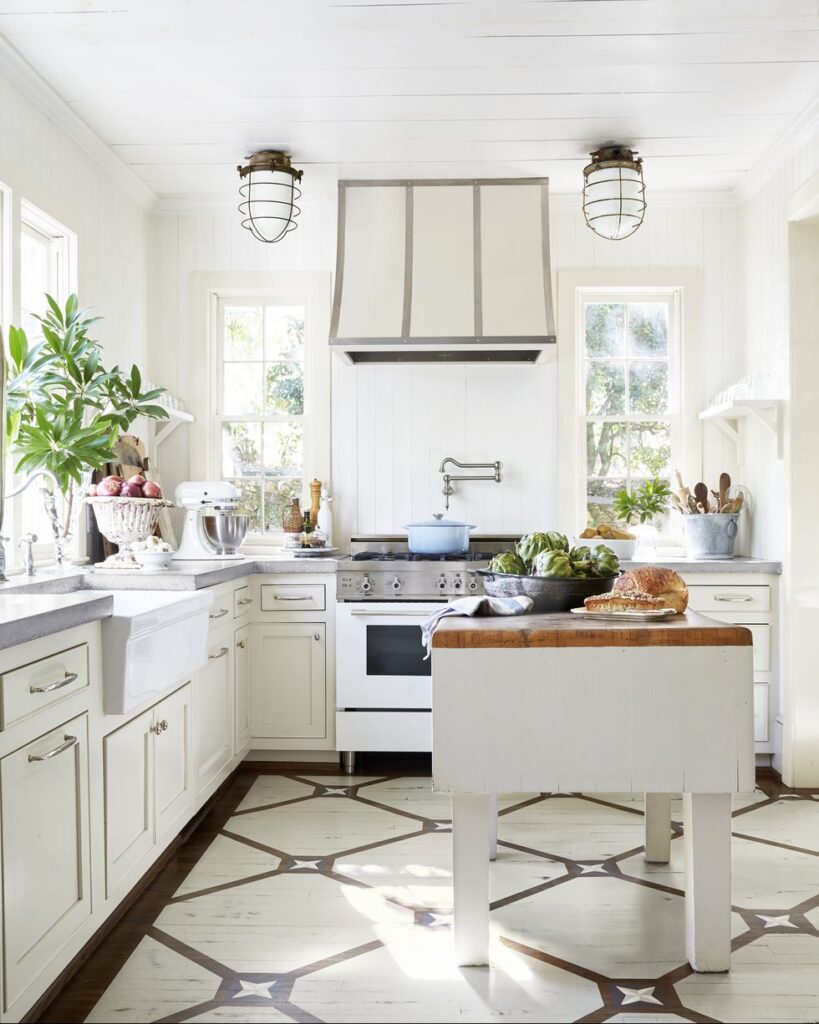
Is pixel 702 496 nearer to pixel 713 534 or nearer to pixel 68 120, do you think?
pixel 713 534

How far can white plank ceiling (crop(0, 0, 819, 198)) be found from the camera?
286cm

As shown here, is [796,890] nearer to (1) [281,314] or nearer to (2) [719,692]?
(2) [719,692]

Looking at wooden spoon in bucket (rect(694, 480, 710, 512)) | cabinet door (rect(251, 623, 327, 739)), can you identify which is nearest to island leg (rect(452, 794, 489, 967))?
cabinet door (rect(251, 623, 327, 739))

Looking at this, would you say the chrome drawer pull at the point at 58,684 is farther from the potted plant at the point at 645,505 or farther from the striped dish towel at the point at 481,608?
the potted plant at the point at 645,505

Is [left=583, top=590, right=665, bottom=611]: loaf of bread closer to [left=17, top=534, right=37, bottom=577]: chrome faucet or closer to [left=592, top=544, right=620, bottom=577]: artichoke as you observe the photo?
[left=592, top=544, right=620, bottom=577]: artichoke

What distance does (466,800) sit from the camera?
7.04 feet

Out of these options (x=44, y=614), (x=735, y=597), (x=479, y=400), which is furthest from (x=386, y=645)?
(x=44, y=614)

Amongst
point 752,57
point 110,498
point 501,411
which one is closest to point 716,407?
point 501,411

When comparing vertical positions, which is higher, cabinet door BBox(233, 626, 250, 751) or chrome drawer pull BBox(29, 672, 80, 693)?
chrome drawer pull BBox(29, 672, 80, 693)

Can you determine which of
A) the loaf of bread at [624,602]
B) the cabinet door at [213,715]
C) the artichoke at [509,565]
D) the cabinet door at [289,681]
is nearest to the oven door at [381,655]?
the cabinet door at [289,681]

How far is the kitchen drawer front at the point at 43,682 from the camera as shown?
181 centimetres

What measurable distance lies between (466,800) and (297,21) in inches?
95.1

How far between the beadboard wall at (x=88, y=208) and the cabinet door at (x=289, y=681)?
1.46 m

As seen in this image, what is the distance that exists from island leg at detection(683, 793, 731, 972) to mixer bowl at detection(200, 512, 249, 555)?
8.00 feet
